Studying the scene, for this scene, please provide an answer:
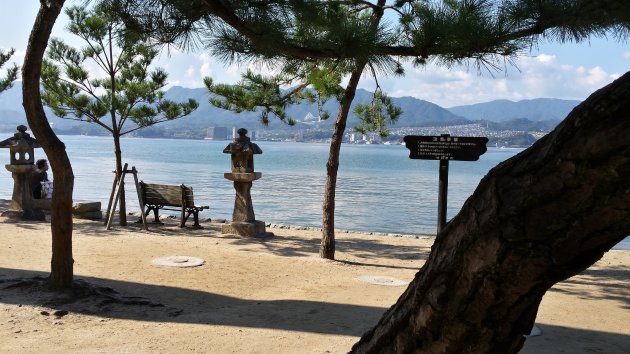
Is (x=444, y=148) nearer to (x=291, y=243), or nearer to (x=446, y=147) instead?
(x=446, y=147)

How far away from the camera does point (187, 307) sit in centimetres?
557

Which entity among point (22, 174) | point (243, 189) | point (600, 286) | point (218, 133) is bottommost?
point (600, 286)

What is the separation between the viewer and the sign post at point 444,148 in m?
7.33

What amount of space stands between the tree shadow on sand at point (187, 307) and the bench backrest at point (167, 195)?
4943 millimetres

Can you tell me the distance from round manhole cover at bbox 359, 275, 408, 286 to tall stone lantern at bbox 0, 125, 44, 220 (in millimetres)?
6791

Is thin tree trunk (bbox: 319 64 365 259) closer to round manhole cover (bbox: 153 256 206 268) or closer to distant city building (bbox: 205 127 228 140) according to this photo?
round manhole cover (bbox: 153 256 206 268)

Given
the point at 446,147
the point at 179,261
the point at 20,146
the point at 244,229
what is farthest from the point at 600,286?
the point at 20,146

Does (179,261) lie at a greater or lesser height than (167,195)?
lesser

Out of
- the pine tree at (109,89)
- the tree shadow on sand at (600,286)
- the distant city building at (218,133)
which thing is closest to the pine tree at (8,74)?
the pine tree at (109,89)

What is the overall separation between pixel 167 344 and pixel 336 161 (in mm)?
4233

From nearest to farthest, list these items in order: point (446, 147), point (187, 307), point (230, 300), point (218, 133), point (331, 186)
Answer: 1. point (187, 307)
2. point (230, 300)
3. point (446, 147)
4. point (331, 186)
5. point (218, 133)

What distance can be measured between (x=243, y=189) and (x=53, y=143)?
5104 mm

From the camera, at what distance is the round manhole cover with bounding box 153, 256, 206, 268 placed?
7.34 metres

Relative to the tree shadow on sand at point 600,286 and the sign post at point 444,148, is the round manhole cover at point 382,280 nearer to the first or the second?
the sign post at point 444,148
